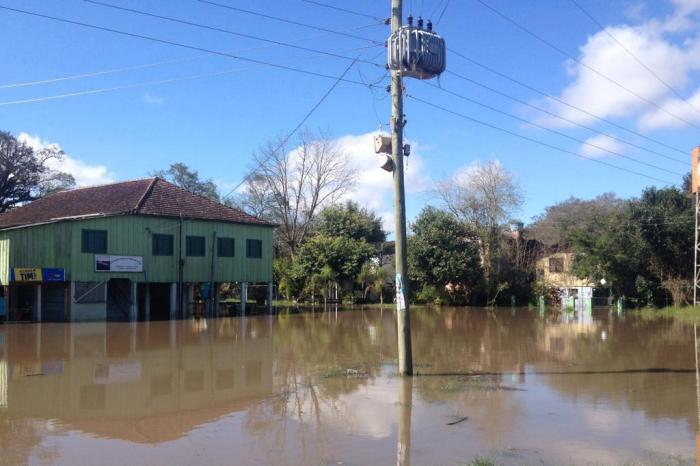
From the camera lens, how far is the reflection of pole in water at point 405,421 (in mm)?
6871

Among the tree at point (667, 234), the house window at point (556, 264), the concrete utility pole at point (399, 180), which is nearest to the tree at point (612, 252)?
the tree at point (667, 234)

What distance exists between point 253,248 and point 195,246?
12.9 feet

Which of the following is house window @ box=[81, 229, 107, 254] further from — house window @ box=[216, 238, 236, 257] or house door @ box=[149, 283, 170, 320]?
house window @ box=[216, 238, 236, 257]

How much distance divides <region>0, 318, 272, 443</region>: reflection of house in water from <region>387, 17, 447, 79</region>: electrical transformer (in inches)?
258

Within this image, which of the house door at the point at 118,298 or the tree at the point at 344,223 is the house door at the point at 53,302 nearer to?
the house door at the point at 118,298

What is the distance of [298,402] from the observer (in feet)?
32.6

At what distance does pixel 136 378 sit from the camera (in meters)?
12.5

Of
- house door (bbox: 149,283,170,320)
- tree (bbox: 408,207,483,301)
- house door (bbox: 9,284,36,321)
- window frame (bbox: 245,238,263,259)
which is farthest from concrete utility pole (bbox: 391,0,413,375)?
tree (bbox: 408,207,483,301)

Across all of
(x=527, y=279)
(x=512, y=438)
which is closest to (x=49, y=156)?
(x=527, y=279)

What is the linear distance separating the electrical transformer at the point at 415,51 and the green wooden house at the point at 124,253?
66.7 feet

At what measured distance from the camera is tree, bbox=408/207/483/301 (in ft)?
134

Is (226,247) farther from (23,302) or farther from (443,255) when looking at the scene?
(443,255)

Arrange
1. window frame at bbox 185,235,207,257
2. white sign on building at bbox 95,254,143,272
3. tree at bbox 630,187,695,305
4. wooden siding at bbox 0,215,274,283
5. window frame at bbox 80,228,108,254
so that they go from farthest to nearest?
1. tree at bbox 630,187,695,305
2. window frame at bbox 185,235,207,257
3. white sign on building at bbox 95,254,143,272
4. window frame at bbox 80,228,108,254
5. wooden siding at bbox 0,215,274,283

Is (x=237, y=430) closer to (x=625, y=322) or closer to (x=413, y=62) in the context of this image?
(x=413, y=62)
